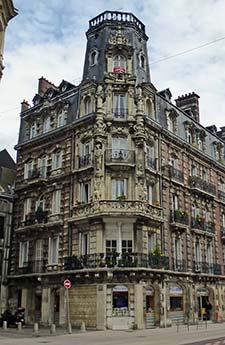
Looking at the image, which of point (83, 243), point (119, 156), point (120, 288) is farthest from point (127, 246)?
point (119, 156)

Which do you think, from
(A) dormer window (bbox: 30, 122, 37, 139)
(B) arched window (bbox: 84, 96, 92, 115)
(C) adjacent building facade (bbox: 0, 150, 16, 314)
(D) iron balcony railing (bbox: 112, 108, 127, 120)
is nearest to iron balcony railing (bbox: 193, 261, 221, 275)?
(D) iron balcony railing (bbox: 112, 108, 127, 120)

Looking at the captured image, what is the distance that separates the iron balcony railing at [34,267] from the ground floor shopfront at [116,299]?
0.57 meters

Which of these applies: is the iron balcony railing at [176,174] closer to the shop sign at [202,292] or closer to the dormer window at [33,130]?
the shop sign at [202,292]

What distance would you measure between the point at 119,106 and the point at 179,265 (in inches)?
448

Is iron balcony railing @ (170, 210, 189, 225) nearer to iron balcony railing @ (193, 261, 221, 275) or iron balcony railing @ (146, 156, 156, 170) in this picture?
iron balcony railing @ (193, 261, 221, 275)

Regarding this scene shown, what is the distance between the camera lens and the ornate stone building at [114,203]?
26.9 meters

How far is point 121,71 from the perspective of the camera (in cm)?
3097

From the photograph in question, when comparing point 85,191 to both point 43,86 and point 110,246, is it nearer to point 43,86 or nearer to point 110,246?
point 110,246

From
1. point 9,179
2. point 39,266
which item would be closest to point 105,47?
point 9,179

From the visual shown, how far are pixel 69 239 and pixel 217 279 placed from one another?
41.2 feet

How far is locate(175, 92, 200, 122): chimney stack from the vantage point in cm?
3994

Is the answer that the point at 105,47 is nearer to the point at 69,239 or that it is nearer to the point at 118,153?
the point at 118,153

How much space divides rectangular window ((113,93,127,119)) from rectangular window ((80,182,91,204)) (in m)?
4.85

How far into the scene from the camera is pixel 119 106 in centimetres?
3006
